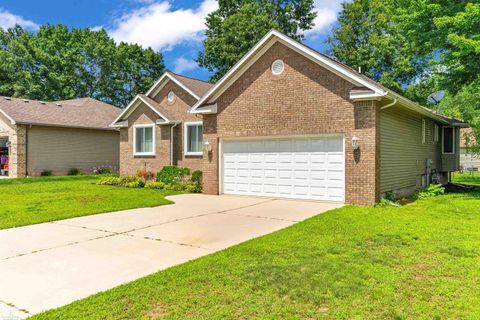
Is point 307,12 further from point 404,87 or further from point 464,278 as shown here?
point 464,278

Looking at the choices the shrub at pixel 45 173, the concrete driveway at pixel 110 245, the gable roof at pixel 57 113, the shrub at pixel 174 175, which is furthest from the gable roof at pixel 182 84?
the concrete driveway at pixel 110 245

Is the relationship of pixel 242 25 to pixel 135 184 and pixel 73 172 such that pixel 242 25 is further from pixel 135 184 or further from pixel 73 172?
pixel 135 184

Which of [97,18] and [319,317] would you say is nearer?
[319,317]

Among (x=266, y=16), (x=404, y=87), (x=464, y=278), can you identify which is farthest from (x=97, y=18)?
(x=464, y=278)

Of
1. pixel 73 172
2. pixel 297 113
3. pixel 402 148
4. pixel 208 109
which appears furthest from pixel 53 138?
pixel 402 148

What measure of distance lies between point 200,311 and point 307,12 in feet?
130

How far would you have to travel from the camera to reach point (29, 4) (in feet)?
124

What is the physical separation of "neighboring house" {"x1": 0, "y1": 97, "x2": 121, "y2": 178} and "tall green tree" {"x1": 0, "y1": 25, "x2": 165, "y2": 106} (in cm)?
1749

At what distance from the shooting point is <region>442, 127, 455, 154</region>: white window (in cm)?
1992

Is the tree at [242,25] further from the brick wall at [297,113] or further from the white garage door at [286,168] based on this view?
the white garage door at [286,168]

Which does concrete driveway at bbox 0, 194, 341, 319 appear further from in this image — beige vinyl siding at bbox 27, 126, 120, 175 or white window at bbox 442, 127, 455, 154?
beige vinyl siding at bbox 27, 126, 120, 175

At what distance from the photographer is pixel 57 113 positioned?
2486cm

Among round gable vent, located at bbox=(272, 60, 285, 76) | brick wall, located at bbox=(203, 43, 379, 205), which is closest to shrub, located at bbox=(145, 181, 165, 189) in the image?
brick wall, located at bbox=(203, 43, 379, 205)

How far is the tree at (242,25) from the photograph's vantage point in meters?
34.6
